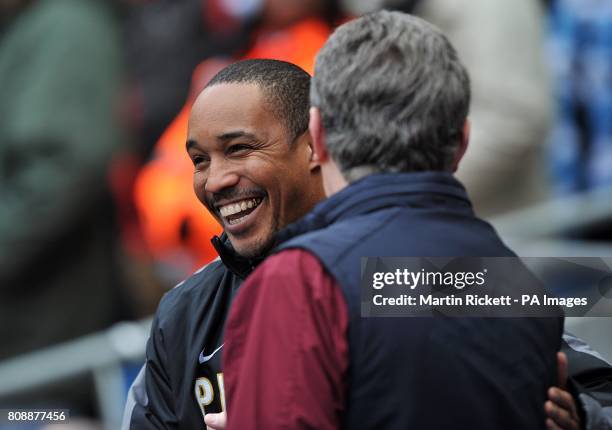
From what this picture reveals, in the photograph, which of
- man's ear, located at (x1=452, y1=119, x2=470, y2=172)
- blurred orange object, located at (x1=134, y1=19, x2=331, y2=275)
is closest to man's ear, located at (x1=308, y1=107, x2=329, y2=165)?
man's ear, located at (x1=452, y1=119, x2=470, y2=172)

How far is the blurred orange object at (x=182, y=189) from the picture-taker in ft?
15.6

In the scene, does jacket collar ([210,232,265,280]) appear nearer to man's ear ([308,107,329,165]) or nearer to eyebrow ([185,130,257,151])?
eyebrow ([185,130,257,151])

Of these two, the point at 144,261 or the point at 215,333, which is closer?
the point at 215,333

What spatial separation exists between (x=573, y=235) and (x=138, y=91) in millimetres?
1951

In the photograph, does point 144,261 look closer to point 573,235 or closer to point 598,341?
point 573,235

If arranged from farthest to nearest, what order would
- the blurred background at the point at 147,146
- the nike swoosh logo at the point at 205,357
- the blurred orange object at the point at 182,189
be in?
1. the blurred orange object at the point at 182,189
2. the blurred background at the point at 147,146
3. the nike swoosh logo at the point at 205,357

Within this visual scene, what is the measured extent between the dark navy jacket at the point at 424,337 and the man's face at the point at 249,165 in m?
0.48

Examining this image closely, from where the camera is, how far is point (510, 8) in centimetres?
436

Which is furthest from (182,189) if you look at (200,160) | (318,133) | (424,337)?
(424,337)

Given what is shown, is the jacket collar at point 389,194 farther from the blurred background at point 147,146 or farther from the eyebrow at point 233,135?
the blurred background at point 147,146

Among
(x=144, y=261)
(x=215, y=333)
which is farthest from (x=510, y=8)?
(x=215, y=333)

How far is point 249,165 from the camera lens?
230 centimetres

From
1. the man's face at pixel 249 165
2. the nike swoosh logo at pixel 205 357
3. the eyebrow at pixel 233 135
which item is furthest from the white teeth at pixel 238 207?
the nike swoosh logo at pixel 205 357

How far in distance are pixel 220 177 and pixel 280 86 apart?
21 centimetres
